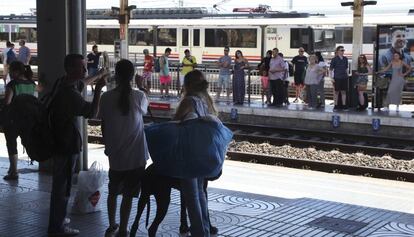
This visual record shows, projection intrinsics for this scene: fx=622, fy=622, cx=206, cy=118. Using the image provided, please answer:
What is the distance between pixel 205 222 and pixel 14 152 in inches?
150

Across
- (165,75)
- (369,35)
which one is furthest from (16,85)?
(369,35)

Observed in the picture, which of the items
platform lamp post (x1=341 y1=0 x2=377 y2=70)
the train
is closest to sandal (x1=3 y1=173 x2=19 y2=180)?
platform lamp post (x1=341 y1=0 x2=377 y2=70)

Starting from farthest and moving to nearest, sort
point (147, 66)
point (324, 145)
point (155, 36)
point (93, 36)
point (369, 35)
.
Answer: point (93, 36)
point (155, 36)
point (369, 35)
point (147, 66)
point (324, 145)

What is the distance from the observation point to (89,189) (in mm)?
6441

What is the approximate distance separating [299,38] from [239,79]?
10325 mm

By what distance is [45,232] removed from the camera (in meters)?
5.83

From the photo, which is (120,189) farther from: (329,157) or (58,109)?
(329,157)

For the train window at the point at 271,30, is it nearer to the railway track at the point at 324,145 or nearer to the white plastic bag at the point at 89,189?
the railway track at the point at 324,145

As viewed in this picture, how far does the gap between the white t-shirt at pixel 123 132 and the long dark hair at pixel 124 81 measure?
5 centimetres

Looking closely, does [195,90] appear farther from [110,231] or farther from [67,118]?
[110,231]

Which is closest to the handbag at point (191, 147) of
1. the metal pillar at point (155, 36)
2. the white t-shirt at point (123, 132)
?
the white t-shirt at point (123, 132)

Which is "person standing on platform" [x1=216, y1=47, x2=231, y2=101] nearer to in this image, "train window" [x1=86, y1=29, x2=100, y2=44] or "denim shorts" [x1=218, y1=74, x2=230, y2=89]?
"denim shorts" [x1=218, y1=74, x2=230, y2=89]

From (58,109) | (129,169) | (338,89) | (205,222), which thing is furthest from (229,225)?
(338,89)

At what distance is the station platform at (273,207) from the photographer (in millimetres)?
6047
